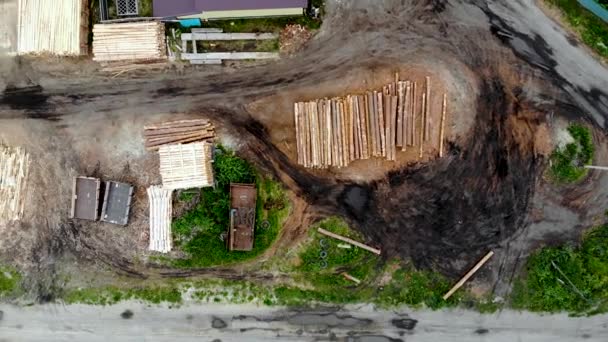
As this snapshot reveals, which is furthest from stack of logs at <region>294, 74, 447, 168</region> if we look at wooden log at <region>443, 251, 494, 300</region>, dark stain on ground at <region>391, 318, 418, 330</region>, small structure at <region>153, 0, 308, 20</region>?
dark stain on ground at <region>391, 318, 418, 330</region>

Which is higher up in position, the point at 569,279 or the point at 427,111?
the point at 427,111

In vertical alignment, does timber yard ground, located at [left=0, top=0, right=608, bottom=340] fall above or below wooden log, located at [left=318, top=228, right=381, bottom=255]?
above

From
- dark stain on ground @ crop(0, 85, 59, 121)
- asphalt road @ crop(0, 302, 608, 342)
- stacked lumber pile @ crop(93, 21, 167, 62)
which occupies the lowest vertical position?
asphalt road @ crop(0, 302, 608, 342)

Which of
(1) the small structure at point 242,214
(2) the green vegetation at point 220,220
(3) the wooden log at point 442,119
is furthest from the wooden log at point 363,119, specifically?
(1) the small structure at point 242,214

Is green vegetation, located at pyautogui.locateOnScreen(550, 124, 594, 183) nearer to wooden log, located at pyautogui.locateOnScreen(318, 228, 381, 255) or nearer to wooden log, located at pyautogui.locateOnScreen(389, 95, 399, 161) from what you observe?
wooden log, located at pyautogui.locateOnScreen(389, 95, 399, 161)

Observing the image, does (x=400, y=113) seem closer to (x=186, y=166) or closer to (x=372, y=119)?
(x=372, y=119)

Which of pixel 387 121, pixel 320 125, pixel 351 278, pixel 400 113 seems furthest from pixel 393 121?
pixel 351 278

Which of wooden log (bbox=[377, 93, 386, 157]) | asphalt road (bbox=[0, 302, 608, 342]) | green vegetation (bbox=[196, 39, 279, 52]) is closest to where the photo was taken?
wooden log (bbox=[377, 93, 386, 157])
